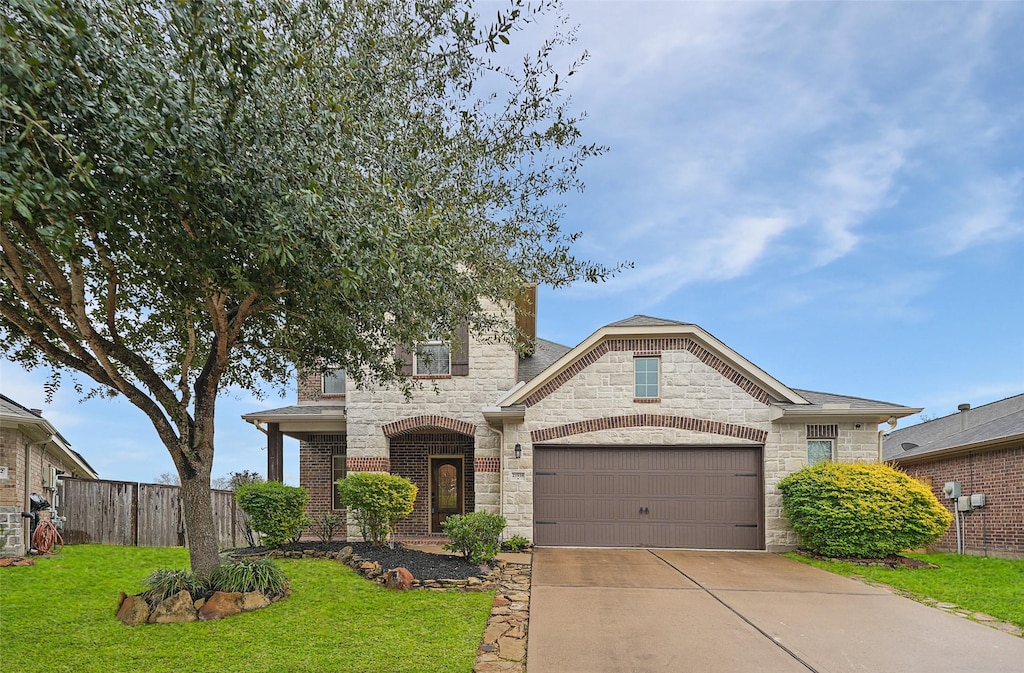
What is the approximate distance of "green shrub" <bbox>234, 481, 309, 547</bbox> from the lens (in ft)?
41.4

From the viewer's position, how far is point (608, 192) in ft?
40.4

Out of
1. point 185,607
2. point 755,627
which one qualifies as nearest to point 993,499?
point 755,627

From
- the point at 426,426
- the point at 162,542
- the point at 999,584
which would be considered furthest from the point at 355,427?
the point at 999,584

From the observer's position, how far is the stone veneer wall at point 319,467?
58.0ft

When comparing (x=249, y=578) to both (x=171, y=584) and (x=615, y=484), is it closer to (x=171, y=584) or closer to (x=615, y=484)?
(x=171, y=584)

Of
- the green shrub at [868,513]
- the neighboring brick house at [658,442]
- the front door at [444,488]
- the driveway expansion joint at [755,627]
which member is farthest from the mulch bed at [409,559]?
the green shrub at [868,513]

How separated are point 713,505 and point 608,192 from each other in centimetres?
694

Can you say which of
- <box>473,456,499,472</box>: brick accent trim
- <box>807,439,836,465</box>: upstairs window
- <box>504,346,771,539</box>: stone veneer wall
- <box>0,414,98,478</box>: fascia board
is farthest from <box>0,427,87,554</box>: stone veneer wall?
<box>807,439,836,465</box>: upstairs window

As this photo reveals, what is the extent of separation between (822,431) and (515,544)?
6.69 meters

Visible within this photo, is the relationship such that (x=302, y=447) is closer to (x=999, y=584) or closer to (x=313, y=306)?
(x=313, y=306)

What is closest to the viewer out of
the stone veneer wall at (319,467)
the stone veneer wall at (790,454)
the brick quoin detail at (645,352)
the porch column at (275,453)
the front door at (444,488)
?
the stone veneer wall at (790,454)

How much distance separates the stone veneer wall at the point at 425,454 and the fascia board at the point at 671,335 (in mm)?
3095

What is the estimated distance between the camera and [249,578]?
8758 mm

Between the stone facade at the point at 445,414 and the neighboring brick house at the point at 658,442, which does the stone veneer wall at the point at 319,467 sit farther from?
the neighboring brick house at the point at 658,442
